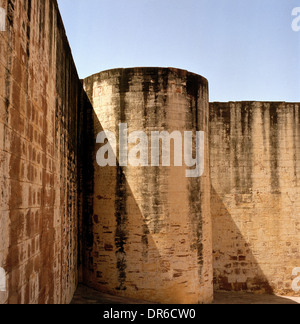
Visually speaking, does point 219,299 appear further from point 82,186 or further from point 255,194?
point 82,186

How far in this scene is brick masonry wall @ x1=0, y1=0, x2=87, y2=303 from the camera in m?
3.01

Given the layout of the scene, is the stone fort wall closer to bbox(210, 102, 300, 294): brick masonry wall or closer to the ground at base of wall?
bbox(210, 102, 300, 294): brick masonry wall

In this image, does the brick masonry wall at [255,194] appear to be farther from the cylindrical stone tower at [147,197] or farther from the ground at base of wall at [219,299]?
the cylindrical stone tower at [147,197]

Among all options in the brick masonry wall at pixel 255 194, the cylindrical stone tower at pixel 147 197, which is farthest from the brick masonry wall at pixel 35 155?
the brick masonry wall at pixel 255 194

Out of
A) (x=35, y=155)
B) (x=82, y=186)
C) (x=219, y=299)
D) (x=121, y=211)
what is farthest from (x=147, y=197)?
(x=35, y=155)

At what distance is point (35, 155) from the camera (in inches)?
156

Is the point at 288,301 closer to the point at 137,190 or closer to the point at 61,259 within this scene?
the point at 137,190

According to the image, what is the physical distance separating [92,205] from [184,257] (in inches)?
89.8

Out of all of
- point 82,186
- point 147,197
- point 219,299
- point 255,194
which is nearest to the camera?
point 147,197

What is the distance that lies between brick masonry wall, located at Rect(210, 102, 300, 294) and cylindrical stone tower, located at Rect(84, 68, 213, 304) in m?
1.76

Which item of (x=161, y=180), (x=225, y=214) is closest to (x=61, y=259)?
(x=161, y=180)

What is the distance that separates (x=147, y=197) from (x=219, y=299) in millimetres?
3304

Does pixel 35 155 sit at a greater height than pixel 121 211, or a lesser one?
greater
